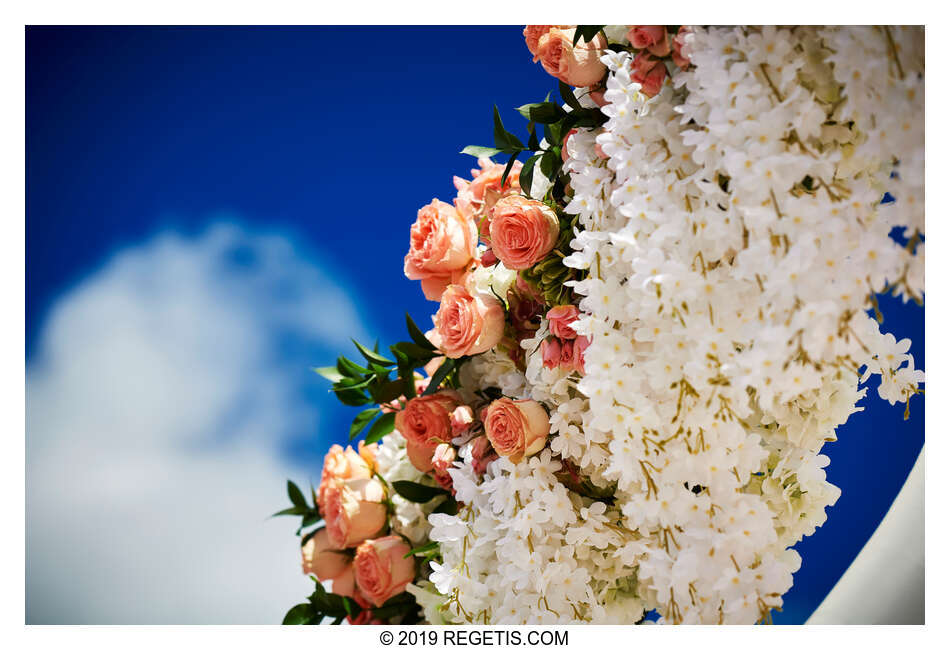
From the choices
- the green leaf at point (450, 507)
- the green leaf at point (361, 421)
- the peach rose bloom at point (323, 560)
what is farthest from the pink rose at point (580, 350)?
the peach rose bloom at point (323, 560)

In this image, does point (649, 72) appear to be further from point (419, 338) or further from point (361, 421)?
point (361, 421)

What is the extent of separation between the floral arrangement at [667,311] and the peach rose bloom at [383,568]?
0.05 metres

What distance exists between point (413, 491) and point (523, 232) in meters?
0.45

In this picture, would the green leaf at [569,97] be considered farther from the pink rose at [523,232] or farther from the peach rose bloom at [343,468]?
the peach rose bloom at [343,468]

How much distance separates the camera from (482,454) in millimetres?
939

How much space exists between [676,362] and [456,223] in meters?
0.41

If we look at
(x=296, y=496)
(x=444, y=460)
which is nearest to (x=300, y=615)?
(x=296, y=496)

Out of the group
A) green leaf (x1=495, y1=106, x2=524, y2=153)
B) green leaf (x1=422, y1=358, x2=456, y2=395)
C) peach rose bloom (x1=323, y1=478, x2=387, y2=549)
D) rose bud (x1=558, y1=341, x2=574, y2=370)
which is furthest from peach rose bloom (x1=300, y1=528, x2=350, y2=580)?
green leaf (x1=495, y1=106, x2=524, y2=153)

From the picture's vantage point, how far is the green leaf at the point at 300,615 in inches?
44.9
